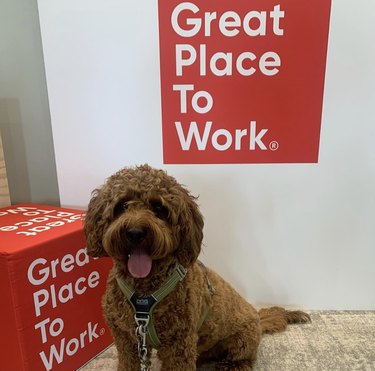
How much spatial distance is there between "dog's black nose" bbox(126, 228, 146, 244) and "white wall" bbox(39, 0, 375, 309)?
75 centimetres

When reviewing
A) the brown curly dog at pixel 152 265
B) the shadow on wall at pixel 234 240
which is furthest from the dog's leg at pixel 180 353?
the shadow on wall at pixel 234 240

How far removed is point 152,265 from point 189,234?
0.50 ft

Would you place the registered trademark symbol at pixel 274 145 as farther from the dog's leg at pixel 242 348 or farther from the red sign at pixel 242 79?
the dog's leg at pixel 242 348

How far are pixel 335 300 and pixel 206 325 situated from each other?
937 mm

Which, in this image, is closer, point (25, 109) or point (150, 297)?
point (150, 297)

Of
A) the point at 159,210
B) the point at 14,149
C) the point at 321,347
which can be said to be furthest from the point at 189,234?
the point at 14,149

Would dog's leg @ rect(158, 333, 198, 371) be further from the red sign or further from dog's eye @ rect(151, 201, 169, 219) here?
the red sign

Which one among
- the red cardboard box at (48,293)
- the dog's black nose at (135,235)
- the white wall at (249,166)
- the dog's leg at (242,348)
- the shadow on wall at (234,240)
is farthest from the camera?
the shadow on wall at (234,240)

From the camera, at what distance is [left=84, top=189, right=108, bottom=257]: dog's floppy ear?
3.68ft

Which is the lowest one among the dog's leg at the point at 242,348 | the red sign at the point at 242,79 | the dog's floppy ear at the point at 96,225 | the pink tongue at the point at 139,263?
the dog's leg at the point at 242,348

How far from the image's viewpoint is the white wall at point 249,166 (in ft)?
5.20

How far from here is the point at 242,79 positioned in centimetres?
161

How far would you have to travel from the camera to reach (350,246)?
1802mm

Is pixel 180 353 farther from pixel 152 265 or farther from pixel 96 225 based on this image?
pixel 96 225
